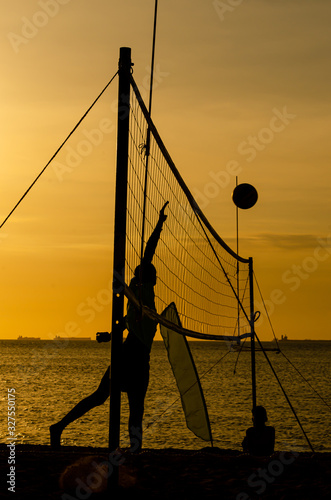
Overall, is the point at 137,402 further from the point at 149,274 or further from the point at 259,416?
the point at 259,416

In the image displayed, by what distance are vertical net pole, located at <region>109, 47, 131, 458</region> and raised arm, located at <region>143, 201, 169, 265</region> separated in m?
1.60

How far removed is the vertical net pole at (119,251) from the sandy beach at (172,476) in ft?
1.23

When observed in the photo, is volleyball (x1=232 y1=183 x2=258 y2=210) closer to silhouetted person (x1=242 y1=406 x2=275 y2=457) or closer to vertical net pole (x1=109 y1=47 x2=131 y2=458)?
silhouetted person (x1=242 y1=406 x2=275 y2=457)

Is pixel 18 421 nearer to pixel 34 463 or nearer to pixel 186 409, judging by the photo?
pixel 186 409

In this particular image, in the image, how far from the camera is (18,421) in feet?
124

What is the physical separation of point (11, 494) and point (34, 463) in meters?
1.09

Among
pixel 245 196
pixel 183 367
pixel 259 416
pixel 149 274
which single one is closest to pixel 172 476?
pixel 149 274

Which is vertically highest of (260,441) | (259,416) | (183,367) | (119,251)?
(119,251)

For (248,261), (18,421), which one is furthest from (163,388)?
(248,261)

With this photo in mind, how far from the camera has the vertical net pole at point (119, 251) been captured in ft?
21.6

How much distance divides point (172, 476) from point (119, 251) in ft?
7.13

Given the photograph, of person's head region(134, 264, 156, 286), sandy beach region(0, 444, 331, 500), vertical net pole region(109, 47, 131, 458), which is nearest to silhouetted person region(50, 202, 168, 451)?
person's head region(134, 264, 156, 286)

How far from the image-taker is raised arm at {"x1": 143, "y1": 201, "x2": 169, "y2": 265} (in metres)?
Result: 8.34

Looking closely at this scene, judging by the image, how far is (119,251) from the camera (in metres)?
6.73
